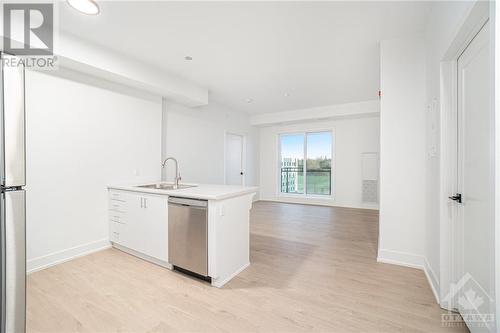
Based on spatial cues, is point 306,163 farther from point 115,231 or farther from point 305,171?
point 115,231

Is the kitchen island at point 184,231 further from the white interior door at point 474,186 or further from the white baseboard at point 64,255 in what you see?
the white interior door at point 474,186

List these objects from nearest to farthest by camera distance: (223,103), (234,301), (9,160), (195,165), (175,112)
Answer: (9,160) < (234,301) < (175,112) < (195,165) < (223,103)

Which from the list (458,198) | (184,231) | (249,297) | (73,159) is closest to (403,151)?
(458,198)

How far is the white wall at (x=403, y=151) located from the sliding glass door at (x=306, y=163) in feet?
12.8

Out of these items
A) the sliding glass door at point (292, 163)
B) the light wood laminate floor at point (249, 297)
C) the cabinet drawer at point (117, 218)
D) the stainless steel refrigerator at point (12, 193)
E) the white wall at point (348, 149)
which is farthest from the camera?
the sliding glass door at point (292, 163)

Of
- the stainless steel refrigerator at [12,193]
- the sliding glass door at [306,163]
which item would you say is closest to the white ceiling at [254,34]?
the stainless steel refrigerator at [12,193]

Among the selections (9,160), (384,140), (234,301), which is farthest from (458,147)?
(9,160)

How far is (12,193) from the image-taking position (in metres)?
0.95

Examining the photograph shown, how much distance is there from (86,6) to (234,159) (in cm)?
463

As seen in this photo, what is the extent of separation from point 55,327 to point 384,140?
3500 millimetres

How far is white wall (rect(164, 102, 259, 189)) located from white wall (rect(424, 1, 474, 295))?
391 cm

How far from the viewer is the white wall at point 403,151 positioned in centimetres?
245

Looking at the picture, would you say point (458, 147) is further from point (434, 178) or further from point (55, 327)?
point (55, 327)

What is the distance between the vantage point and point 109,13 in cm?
214
